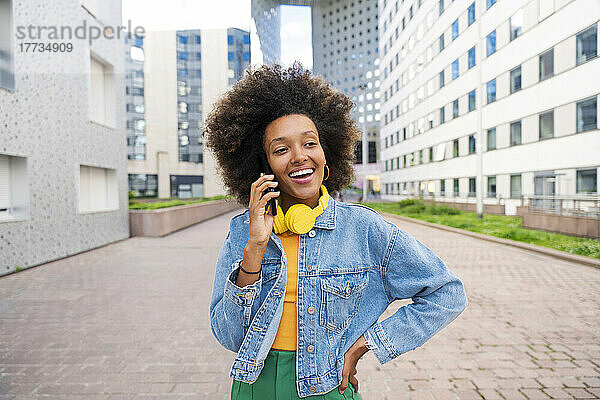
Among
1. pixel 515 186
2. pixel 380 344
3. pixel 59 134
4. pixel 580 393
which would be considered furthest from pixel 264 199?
pixel 515 186

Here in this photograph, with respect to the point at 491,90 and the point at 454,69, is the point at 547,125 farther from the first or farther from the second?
the point at 454,69

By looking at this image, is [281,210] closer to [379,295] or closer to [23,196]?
[379,295]

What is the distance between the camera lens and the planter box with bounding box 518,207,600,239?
13055 mm

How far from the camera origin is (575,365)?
160 inches

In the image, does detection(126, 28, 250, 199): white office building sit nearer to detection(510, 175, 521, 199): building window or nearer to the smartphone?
detection(510, 175, 521, 199): building window

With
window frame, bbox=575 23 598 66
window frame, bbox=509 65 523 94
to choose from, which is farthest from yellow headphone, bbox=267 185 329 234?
window frame, bbox=509 65 523 94

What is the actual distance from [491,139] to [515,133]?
9.04 ft

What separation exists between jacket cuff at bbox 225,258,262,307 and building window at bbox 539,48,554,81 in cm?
2459

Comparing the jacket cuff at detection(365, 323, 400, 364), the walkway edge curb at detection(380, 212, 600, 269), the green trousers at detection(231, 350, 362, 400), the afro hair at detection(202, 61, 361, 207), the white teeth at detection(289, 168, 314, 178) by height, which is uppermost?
the afro hair at detection(202, 61, 361, 207)

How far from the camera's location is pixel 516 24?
24.5 metres

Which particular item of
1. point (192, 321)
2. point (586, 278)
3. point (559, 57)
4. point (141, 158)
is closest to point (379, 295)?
point (192, 321)

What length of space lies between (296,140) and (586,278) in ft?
27.8

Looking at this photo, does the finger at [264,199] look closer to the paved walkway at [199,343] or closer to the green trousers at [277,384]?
the green trousers at [277,384]

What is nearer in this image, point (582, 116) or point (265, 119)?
point (265, 119)
